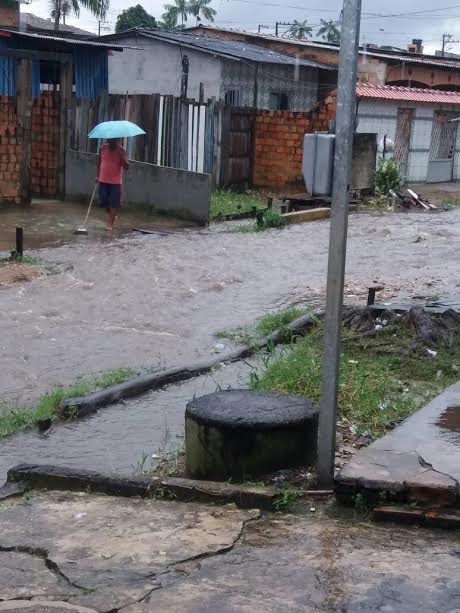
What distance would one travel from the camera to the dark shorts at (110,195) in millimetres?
14445

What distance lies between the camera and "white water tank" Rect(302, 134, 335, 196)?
4684mm

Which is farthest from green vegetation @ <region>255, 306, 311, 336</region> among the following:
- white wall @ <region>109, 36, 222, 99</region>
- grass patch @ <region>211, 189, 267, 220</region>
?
white wall @ <region>109, 36, 222, 99</region>

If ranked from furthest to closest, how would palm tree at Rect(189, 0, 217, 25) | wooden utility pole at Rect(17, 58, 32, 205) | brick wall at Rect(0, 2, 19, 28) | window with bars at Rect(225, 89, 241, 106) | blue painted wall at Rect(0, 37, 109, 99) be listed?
palm tree at Rect(189, 0, 217, 25) < window with bars at Rect(225, 89, 241, 106) < brick wall at Rect(0, 2, 19, 28) < blue painted wall at Rect(0, 37, 109, 99) < wooden utility pole at Rect(17, 58, 32, 205)

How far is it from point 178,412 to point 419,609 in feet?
12.0

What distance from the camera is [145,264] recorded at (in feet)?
40.9

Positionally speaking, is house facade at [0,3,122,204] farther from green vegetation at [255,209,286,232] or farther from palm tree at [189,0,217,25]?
palm tree at [189,0,217,25]

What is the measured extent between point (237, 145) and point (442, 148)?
9221 millimetres

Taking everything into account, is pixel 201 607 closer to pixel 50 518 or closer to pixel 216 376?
pixel 50 518

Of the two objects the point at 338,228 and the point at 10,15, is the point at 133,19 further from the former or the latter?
the point at 338,228

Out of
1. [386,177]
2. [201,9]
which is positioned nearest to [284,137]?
[386,177]

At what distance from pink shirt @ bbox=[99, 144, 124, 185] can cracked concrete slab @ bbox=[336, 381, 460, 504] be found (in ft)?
31.4

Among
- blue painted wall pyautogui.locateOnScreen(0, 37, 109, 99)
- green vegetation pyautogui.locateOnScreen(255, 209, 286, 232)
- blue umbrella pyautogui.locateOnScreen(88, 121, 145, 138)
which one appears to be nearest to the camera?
blue umbrella pyautogui.locateOnScreen(88, 121, 145, 138)

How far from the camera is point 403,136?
82.5ft

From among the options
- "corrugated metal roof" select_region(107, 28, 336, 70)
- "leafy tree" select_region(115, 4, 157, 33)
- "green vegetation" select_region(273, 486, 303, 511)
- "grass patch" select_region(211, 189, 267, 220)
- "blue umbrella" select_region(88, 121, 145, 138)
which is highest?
"leafy tree" select_region(115, 4, 157, 33)
